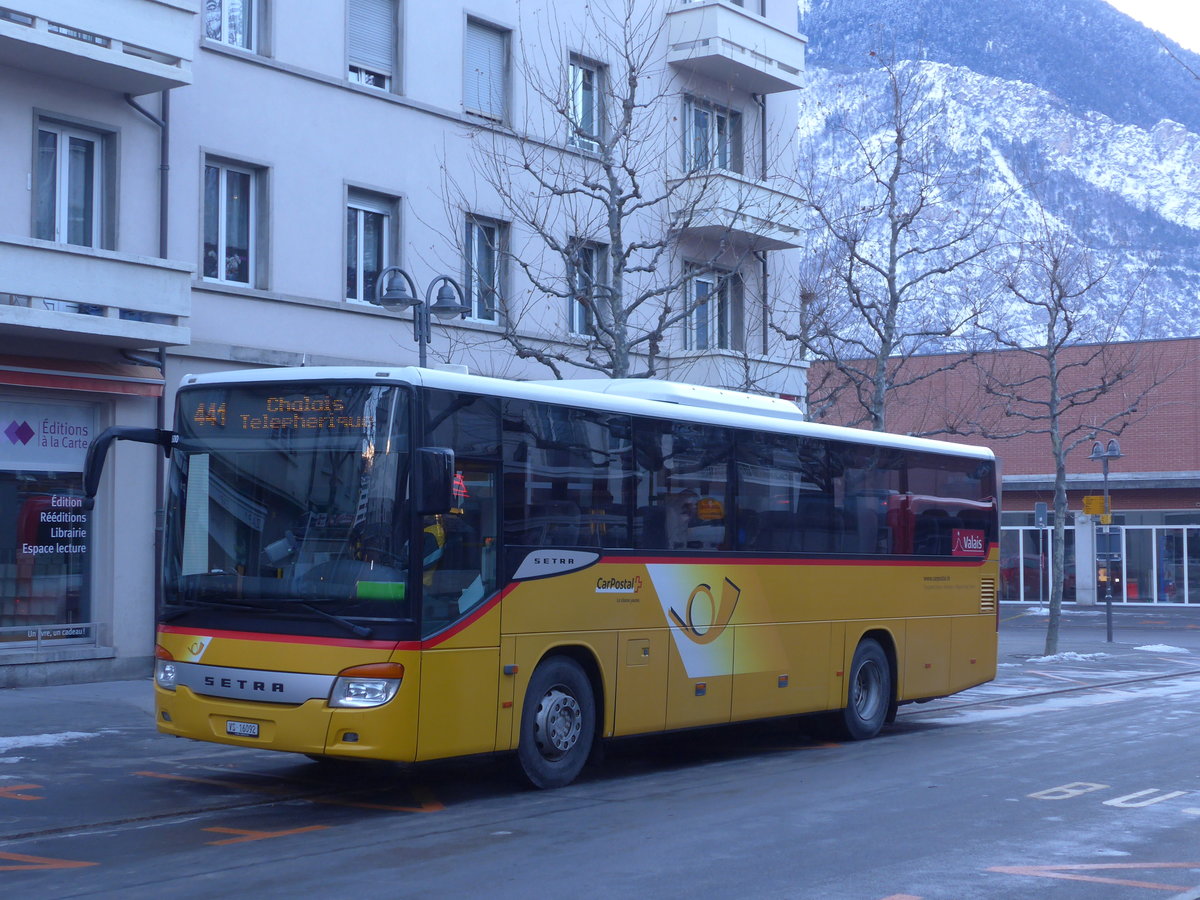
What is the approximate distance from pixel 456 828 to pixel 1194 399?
144 feet

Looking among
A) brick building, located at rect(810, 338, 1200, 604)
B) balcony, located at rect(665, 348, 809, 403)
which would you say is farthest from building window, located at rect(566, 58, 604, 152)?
brick building, located at rect(810, 338, 1200, 604)

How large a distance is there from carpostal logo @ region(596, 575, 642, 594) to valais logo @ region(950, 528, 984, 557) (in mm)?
5881

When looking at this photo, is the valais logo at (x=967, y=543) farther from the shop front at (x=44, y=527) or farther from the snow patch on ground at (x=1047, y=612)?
the snow patch on ground at (x=1047, y=612)

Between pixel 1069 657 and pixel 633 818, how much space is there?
1986 centimetres

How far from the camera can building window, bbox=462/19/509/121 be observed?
2369 centimetres

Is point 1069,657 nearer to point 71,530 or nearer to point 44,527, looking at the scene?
point 71,530

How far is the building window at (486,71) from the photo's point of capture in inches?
933

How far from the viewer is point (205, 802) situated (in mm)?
10352

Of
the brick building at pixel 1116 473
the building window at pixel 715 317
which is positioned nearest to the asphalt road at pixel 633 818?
the building window at pixel 715 317

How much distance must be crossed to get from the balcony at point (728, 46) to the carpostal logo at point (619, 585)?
A: 16749mm

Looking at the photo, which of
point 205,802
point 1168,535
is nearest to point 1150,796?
point 205,802

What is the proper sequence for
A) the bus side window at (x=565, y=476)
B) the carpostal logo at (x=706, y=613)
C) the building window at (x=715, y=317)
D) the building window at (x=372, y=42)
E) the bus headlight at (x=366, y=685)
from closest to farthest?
1. the bus headlight at (x=366, y=685)
2. the bus side window at (x=565, y=476)
3. the carpostal logo at (x=706, y=613)
4. the building window at (x=372, y=42)
5. the building window at (x=715, y=317)

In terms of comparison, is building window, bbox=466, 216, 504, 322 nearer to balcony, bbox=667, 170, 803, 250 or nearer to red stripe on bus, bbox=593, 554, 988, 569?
balcony, bbox=667, 170, 803, 250

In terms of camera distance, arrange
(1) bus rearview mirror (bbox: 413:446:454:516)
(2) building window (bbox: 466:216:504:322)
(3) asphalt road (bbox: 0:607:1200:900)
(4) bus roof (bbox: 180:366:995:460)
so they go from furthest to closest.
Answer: (2) building window (bbox: 466:216:504:322), (4) bus roof (bbox: 180:366:995:460), (1) bus rearview mirror (bbox: 413:446:454:516), (3) asphalt road (bbox: 0:607:1200:900)
